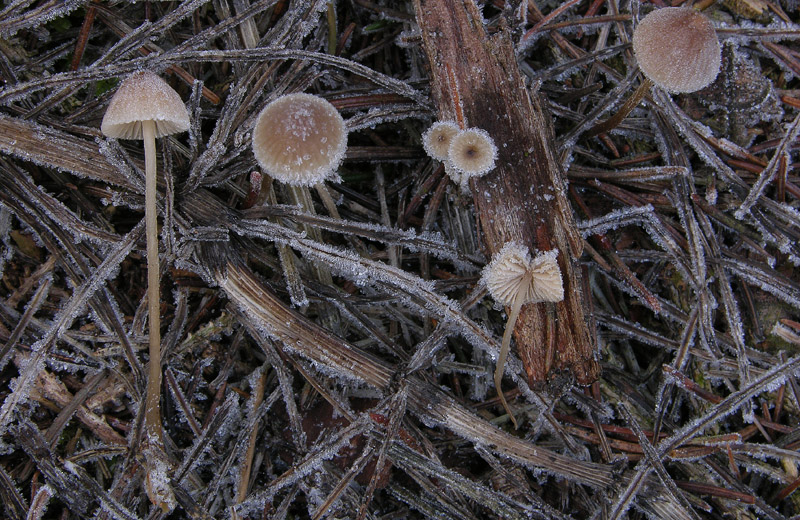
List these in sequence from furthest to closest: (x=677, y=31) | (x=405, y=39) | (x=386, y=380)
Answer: (x=405, y=39)
(x=386, y=380)
(x=677, y=31)

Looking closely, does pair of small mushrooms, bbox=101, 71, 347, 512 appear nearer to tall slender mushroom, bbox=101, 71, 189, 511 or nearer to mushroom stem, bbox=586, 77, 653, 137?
tall slender mushroom, bbox=101, 71, 189, 511

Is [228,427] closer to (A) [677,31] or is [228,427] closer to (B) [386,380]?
(B) [386,380]

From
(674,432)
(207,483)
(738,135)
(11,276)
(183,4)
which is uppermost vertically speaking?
(183,4)

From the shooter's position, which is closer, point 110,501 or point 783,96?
point 110,501

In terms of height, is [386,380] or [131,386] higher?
[131,386]

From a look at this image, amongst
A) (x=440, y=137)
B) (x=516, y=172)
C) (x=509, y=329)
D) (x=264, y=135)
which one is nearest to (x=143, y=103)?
(x=264, y=135)

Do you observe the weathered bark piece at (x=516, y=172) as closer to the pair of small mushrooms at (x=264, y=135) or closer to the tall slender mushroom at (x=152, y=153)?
the pair of small mushrooms at (x=264, y=135)

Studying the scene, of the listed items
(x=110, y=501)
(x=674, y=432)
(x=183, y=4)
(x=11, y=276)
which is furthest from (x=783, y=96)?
(x=11, y=276)
